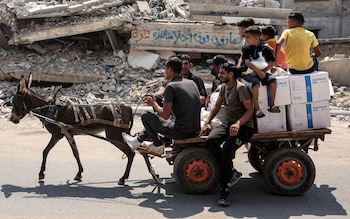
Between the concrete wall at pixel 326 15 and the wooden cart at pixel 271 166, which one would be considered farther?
the concrete wall at pixel 326 15

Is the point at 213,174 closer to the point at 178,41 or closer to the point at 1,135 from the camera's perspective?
the point at 1,135

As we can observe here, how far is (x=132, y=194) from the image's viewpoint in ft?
18.5

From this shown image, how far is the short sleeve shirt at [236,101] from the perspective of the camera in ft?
16.8

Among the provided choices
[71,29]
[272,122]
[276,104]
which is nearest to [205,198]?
[272,122]

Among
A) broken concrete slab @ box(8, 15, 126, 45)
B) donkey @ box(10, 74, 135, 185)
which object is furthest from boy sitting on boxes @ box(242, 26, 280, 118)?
broken concrete slab @ box(8, 15, 126, 45)

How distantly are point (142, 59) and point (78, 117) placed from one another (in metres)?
8.46

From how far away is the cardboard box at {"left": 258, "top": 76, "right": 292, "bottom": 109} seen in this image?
5.31m

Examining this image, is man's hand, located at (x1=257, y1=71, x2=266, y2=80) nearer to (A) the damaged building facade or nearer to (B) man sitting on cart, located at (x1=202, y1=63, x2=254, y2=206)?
(B) man sitting on cart, located at (x1=202, y1=63, x2=254, y2=206)

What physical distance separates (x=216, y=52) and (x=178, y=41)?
4.52ft

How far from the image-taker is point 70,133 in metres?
6.17

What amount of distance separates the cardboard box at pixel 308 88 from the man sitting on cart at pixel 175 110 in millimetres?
1232

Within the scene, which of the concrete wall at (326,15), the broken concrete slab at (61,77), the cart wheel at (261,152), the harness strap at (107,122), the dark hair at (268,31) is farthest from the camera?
the concrete wall at (326,15)

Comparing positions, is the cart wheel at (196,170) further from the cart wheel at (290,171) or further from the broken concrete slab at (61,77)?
the broken concrete slab at (61,77)

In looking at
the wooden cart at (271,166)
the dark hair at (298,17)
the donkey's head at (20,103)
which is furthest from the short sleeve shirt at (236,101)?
the donkey's head at (20,103)
